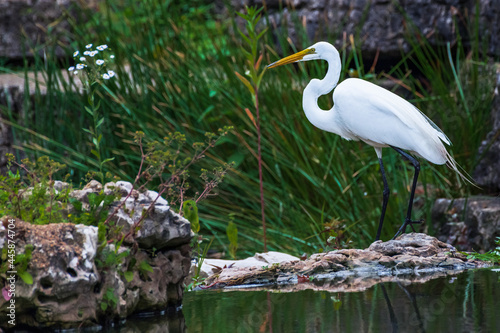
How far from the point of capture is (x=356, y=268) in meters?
2.80

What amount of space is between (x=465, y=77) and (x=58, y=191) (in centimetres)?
374

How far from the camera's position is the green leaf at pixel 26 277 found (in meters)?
1.90

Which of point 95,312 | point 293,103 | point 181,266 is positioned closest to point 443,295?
point 181,266

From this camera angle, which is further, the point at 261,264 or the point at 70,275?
the point at 261,264

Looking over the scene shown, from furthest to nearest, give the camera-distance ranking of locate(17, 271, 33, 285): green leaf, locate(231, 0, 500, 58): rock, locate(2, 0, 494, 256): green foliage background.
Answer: locate(231, 0, 500, 58): rock, locate(2, 0, 494, 256): green foliage background, locate(17, 271, 33, 285): green leaf

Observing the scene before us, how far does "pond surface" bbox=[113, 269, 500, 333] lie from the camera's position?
6.37 feet

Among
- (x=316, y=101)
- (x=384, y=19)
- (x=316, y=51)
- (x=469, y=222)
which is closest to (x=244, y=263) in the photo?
(x=316, y=101)

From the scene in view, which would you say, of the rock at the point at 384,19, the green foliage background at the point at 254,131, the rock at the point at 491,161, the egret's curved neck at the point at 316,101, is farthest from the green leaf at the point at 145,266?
the rock at the point at 384,19

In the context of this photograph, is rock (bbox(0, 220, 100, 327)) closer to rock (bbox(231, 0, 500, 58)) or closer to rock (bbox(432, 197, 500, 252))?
rock (bbox(432, 197, 500, 252))

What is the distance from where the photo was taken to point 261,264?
3.15 metres

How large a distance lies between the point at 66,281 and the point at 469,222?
2.89 m

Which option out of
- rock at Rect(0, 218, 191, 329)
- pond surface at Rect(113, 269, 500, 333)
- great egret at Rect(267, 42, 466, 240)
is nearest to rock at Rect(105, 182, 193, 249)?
rock at Rect(0, 218, 191, 329)

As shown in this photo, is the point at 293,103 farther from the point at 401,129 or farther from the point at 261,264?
the point at 261,264

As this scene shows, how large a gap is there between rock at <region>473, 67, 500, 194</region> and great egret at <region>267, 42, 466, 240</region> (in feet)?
3.35
